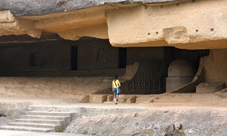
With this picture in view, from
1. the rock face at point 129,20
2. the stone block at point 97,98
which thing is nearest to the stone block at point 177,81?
the stone block at point 97,98

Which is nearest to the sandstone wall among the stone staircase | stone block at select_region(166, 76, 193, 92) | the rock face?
stone block at select_region(166, 76, 193, 92)

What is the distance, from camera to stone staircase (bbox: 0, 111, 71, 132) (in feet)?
29.9

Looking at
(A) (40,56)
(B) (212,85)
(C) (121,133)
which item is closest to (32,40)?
(A) (40,56)

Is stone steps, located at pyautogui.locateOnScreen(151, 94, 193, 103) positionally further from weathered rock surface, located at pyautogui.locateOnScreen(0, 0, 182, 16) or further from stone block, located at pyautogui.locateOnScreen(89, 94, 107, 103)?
weathered rock surface, located at pyautogui.locateOnScreen(0, 0, 182, 16)

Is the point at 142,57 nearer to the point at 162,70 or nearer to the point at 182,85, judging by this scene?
the point at 162,70

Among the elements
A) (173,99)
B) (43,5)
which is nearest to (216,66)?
(173,99)

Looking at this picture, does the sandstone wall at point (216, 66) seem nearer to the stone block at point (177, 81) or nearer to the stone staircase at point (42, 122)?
the stone block at point (177, 81)

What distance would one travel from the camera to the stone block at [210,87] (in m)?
11.9

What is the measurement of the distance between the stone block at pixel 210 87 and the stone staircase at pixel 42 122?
4.80m

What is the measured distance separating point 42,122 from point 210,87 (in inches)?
217

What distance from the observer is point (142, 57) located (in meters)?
16.9

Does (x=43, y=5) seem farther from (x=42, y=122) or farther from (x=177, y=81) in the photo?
(x=177, y=81)

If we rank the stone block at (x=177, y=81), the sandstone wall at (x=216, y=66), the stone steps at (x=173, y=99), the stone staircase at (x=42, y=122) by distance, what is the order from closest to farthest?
the stone staircase at (x=42, y=122), the stone steps at (x=173, y=99), the sandstone wall at (x=216, y=66), the stone block at (x=177, y=81)

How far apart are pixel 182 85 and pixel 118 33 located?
4445 mm
